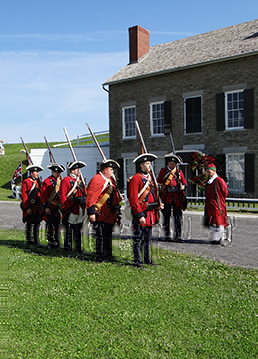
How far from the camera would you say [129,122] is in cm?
2470

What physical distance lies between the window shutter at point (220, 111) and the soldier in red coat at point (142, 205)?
1421 centimetres

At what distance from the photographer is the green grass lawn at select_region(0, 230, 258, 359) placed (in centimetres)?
379

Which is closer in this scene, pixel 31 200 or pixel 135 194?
pixel 135 194

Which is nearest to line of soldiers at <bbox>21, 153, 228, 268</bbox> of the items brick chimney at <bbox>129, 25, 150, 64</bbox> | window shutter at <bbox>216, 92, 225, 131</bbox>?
window shutter at <bbox>216, 92, 225, 131</bbox>

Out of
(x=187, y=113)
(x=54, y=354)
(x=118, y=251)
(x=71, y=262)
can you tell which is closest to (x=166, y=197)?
(x=118, y=251)

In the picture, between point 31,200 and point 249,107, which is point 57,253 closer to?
point 31,200

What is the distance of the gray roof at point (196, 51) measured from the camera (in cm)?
2041

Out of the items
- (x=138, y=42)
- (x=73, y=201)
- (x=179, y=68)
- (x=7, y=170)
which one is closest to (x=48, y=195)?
(x=73, y=201)

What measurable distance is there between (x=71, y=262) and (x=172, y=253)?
87.2 inches

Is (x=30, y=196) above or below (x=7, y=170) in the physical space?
below

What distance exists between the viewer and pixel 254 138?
765 inches

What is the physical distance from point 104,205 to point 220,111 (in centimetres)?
1493

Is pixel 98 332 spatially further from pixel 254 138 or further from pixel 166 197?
pixel 254 138

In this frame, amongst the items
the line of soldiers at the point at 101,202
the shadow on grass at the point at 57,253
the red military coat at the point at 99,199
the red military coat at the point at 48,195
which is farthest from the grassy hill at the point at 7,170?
the red military coat at the point at 99,199
